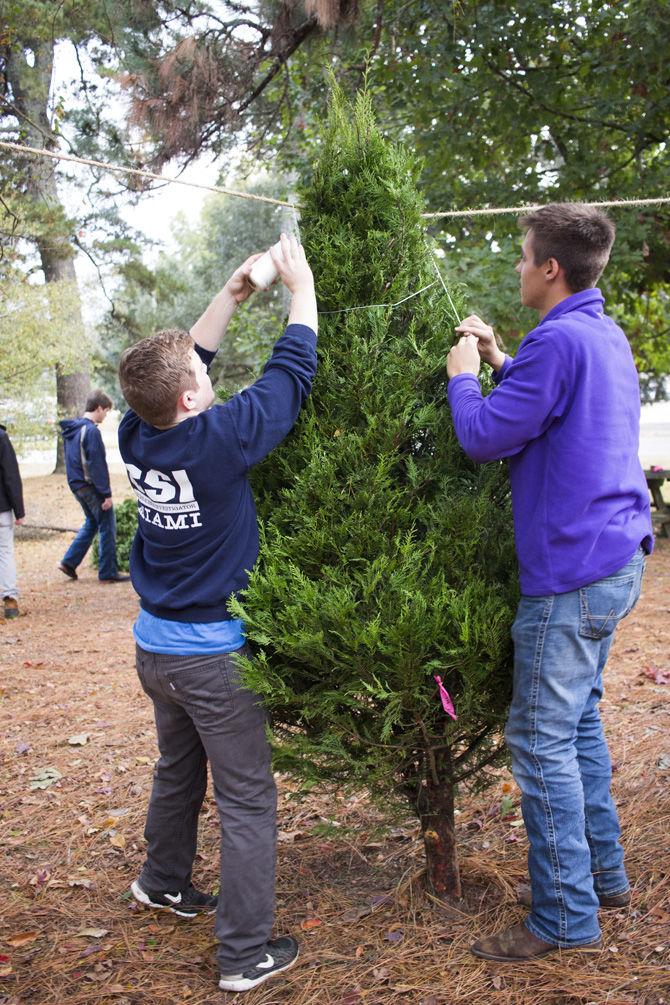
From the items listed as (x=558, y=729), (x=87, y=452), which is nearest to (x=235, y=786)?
(x=558, y=729)

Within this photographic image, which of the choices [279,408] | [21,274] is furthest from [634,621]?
[21,274]

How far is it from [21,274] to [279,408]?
17581 mm

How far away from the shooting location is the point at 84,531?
11227mm

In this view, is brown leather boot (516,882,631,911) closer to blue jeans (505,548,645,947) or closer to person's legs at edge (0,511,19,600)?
blue jeans (505,548,645,947)

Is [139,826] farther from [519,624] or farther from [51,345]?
[51,345]

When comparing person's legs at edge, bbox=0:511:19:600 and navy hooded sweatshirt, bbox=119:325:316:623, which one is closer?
navy hooded sweatshirt, bbox=119:325:316:623

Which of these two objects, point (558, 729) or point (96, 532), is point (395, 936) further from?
point (96, 532)

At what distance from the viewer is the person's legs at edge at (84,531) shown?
1077 centimetres

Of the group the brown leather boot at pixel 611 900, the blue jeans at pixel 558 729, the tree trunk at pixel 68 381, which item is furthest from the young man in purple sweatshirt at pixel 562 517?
the tree trunk at pixel 68 381

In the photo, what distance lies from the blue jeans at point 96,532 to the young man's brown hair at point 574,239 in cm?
872

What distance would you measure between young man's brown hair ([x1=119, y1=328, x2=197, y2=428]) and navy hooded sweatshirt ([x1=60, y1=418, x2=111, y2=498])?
8049 mm

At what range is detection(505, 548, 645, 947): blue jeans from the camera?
2529 millimetres

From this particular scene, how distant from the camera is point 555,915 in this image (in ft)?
8.71

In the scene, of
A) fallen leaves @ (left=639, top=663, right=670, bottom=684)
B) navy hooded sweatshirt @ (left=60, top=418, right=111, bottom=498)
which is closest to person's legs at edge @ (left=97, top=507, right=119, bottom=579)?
navy hooded sweatshirt @ (left=60, top=418, right=111, bottom=498)
